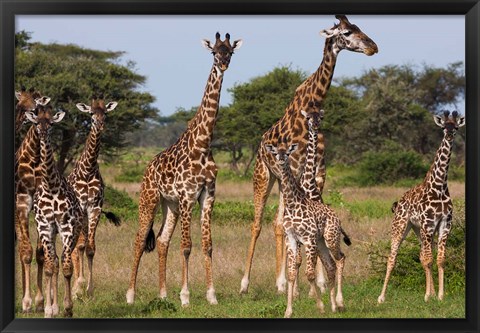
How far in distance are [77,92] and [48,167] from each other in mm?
20003

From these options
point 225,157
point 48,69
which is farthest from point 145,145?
point 48,69

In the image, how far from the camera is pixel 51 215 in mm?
9758

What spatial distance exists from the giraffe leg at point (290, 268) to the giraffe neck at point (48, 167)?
2.50 meters

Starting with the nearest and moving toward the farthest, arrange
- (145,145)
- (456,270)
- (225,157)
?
(456,270) < (225,157) < (145,145)

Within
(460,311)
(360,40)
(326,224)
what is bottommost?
(460,311)

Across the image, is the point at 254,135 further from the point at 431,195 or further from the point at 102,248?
the point at 431,195

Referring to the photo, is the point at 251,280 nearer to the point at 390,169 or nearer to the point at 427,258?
the point at 427,258

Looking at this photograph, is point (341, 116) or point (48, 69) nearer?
point (48, 69)

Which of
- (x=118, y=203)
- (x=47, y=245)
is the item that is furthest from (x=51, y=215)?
(x=118, y=203)

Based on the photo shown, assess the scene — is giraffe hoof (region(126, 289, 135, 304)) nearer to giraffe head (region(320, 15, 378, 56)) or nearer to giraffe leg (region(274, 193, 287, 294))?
giraffe leg (region(274, 193, 287, 294))

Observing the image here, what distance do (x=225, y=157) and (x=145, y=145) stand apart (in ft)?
63.6

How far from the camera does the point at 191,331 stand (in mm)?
7883

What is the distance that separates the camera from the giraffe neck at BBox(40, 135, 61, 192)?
991 centimetres

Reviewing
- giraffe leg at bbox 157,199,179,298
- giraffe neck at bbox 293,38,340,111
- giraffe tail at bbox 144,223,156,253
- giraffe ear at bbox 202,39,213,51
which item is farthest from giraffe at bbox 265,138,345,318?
giraffe tail at bbox 144,223,156,253
